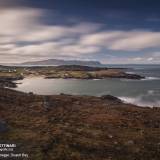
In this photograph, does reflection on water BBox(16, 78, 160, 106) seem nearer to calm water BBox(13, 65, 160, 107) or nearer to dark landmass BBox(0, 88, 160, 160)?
calm water BBox(13, 65, 160, 107)

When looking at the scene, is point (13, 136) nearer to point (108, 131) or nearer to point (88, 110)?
point (108, 131)

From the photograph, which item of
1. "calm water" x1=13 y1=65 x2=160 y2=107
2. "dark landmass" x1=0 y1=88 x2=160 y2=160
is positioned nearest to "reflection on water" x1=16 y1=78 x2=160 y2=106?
"calm water" x1=13 y1=65 x2=160 y2=107

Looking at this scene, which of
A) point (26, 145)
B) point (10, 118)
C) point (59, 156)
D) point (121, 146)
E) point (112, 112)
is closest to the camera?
point (59, 156)

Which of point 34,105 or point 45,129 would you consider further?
point 34,105

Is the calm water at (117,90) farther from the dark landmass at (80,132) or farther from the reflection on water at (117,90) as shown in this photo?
the dark landmass at (80,132)

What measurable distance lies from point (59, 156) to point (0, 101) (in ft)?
120

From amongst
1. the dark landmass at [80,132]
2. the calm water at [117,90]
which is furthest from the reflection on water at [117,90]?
the dark landmass at [80,132]

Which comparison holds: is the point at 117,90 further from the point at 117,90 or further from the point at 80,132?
the point at 80,132

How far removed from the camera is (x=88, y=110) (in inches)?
2431

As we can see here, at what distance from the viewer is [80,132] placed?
3969cm

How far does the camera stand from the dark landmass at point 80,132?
30.4m

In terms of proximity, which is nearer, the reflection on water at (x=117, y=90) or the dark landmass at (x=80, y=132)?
the dark landmass at (x=80, y=132)

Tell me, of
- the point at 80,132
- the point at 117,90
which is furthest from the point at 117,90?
the point at 80,132

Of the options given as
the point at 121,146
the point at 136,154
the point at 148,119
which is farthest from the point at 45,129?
the point at 148,119
